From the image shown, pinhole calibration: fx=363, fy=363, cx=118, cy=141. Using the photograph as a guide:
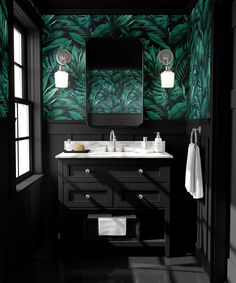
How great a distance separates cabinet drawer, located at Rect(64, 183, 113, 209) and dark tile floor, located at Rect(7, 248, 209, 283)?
517 millimetres

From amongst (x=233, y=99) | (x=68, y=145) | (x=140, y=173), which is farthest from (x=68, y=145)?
(x=233, y=99)

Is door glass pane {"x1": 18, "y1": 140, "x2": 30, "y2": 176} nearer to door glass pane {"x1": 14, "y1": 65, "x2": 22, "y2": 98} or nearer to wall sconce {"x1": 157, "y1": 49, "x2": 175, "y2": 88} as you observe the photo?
door glass pane {"x1": 14, "y1": 65, "x2": 22, "y2": 98}

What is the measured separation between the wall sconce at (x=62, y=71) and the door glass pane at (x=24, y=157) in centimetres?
71

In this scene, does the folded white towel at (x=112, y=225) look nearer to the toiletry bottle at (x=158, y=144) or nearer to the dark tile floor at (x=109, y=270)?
the dark tile floor at (x=109, y=270)

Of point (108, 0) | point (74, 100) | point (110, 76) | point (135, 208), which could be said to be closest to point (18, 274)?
point (135, 208)

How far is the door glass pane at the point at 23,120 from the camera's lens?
359 centimetres

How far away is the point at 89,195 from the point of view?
3.45 meters

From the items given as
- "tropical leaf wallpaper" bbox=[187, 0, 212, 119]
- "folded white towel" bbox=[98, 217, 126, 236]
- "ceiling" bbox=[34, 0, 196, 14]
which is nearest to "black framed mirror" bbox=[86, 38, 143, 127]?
"ceiling" bbox=[34, 0, 196, 14]

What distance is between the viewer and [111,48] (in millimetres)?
3967

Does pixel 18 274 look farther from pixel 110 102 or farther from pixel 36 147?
pixel 110 102

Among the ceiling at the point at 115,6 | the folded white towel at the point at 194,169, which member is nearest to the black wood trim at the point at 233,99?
the folded white towel at the point at 194,169

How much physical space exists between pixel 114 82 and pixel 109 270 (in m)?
1.97

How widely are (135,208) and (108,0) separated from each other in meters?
2.11

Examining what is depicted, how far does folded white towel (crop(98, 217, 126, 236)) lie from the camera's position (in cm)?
345
